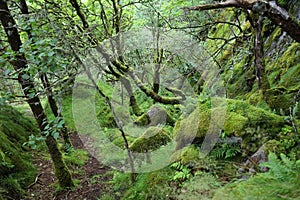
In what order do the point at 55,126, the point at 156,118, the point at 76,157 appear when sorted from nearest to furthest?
the point at 55,126
the point at 76,157
the point at 156,118

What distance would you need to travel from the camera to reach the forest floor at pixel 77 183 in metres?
5.47

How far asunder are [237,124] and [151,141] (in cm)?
226

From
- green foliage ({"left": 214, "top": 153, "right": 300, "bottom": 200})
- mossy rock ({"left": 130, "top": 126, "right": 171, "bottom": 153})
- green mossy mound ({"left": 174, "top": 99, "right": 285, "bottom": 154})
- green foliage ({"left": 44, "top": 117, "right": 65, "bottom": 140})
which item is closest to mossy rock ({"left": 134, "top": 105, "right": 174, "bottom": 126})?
mossy rock ({"left": 130, "top": 126, "right": 171, "bottom": 153})

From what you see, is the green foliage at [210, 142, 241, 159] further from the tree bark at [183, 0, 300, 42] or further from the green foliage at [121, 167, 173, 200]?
the tree bark at [183, 0, 300, 42]

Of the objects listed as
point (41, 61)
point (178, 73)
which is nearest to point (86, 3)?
point (178, 73)

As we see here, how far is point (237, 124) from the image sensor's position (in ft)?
12.6

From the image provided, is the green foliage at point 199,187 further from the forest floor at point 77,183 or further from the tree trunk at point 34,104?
the tree trunk at point 34,104

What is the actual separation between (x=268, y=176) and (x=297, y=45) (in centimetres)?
421

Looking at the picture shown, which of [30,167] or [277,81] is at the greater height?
[277,81]

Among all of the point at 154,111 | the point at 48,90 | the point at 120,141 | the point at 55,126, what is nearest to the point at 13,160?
the point at 120,141

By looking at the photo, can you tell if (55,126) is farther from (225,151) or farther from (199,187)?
(225,151)

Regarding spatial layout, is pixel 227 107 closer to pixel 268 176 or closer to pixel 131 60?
pixel 268 176

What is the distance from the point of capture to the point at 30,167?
21.0ft

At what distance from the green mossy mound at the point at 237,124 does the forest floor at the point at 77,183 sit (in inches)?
85.5
